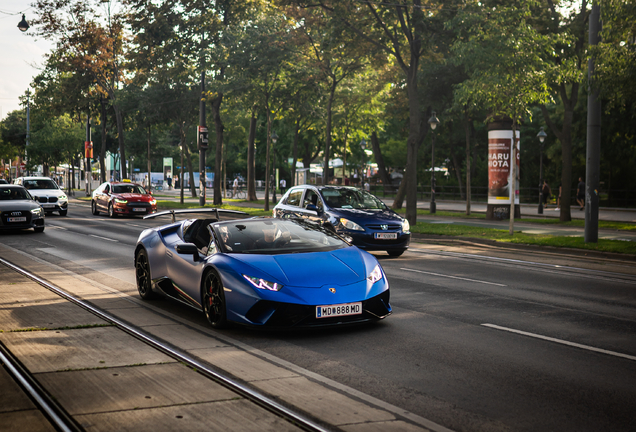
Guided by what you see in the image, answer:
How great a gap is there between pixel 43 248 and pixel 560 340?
13.6 meters

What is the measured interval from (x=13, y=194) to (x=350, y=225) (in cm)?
1326

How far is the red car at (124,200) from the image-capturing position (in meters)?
31.1

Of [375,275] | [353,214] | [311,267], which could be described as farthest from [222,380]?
[353,214]

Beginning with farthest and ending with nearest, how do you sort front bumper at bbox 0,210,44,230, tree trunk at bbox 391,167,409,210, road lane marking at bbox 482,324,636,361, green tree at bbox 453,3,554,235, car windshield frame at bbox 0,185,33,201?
tree trunk at bbox 391,167,409,210 → green tree at bbox 453,3,554,235 → car windshield frame at bbox 0,185,33,201 → front bumper at bbox 0,210,44,230 → road lane marking at bbox 482,324,636,361

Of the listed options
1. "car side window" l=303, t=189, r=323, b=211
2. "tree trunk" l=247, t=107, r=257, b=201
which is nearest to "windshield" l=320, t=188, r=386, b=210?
"car side window" l=303, t=189, r=323, b=211

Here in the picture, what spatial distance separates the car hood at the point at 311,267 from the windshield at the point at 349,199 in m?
8.32

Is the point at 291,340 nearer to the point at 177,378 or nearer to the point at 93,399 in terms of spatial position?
the point at 177,378

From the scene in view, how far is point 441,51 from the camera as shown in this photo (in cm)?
2656

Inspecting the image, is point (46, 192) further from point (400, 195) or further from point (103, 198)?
point (400, 195)

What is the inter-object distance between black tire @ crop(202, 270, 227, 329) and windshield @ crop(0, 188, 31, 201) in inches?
675

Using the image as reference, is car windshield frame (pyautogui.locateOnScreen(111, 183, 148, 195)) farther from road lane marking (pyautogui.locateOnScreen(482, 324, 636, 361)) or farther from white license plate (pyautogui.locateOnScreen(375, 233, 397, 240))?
road lane marking (pyautogui.locateOnScreen(482, 324, 636, 361))

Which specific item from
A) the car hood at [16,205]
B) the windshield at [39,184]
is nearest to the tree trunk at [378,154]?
the windshield at [39,184]

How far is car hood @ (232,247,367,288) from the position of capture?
7109mm

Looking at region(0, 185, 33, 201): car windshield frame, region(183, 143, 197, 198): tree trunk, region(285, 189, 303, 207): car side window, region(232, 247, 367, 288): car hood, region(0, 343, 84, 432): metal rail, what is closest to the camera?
region(0, 343, 84, 432): metal rail
